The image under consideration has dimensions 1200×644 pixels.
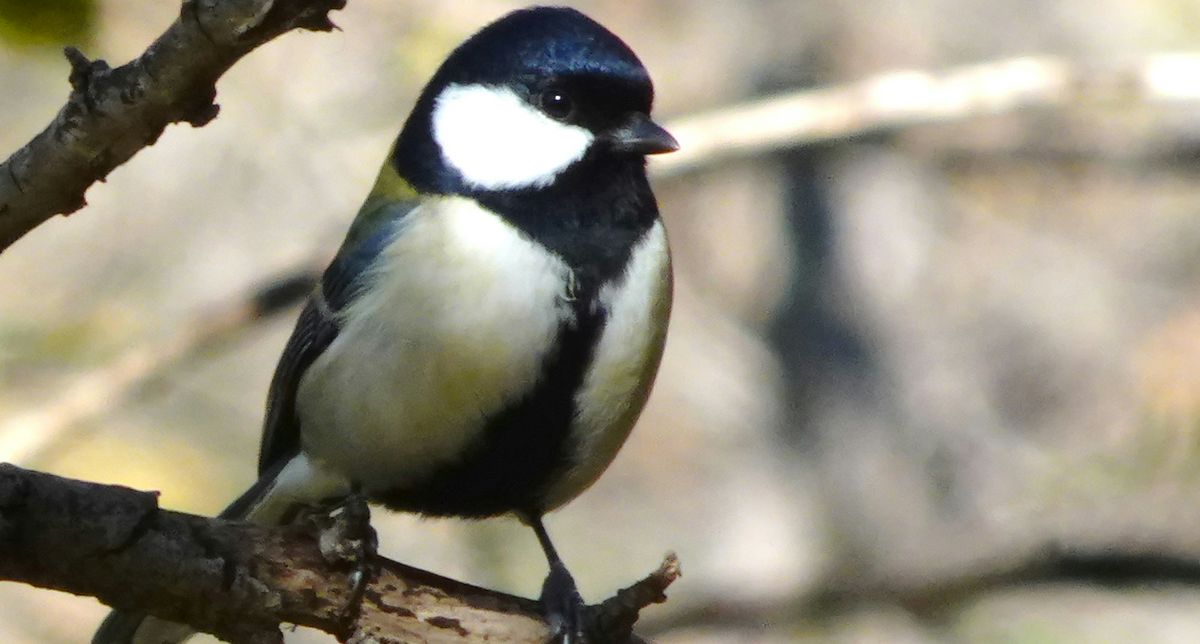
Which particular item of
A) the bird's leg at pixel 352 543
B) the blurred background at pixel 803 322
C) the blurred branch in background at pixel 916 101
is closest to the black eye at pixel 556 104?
the bird's leg at pixel 352 543

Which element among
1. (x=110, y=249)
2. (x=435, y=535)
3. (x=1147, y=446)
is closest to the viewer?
(x=1147, y=446)

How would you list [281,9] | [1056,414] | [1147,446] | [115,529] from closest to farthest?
1. [281,9]
2. [115,529]
3. [1147,446]
4. [1056,414]

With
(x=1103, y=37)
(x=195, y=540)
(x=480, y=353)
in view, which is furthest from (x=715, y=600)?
(x=1103, y=37)

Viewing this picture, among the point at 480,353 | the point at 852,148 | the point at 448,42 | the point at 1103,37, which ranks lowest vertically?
the point at 480,353

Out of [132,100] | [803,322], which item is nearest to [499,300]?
[132,100]

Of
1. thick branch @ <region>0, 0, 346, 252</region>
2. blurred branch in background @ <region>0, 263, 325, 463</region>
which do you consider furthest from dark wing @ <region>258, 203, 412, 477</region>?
thick branch @ <region>0, 0, 346, 252</region>

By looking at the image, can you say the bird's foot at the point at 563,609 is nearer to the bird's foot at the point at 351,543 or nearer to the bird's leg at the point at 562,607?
the bird's leg at the point at 562,607

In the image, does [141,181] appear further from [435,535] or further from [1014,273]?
[1014,273]
